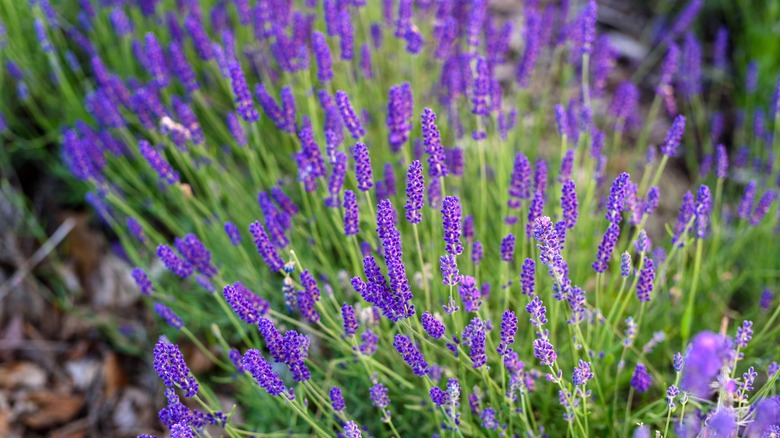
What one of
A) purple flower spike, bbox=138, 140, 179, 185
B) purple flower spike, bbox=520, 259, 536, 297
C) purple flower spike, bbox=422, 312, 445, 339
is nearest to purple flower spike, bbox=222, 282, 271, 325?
purple flower spike, bbox=422, 312, 445, 339

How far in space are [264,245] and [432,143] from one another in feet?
1.61

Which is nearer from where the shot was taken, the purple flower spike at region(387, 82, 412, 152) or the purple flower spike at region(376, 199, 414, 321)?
the purple flower spike at region(376, 199, 414, 321)

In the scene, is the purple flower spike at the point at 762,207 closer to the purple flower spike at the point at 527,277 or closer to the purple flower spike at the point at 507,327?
the purple flower spike at the point at 527,277

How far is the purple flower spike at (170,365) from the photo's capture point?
1510mm

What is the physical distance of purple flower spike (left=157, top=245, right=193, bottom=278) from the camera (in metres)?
1.96

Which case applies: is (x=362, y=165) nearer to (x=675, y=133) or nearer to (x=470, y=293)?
(x=470, y=293)

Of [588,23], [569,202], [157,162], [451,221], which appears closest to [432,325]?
[451,221]

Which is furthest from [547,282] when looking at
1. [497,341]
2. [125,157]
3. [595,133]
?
[125,157]

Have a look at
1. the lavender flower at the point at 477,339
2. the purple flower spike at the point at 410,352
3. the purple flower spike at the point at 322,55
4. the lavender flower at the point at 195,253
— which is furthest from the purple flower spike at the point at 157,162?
the lavender flower at the point at 477,339

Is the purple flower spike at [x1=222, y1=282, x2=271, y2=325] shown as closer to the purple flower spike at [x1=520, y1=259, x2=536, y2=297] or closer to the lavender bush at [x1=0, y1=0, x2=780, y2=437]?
the lavender bush at [x1=0, y1=0, x2=780, y2=437]

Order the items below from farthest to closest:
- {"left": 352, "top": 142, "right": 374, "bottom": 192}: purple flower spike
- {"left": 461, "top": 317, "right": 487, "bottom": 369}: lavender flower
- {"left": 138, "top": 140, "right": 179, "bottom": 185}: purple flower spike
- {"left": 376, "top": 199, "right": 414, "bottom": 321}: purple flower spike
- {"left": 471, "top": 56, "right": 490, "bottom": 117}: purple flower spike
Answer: {"left": 138, "top": 140, "right": 179, "bottom": 185}: purple flower spike, {"left": 471, "top": 56, "right": 490, "bottom": 117}: purple flower spike, {"left": 352, "top": 142, "right": 374, "bottom": 192}: purple flower spike, {"left": 461, "top": 317, "right": 487, "bottom": 369}: lavender flower, {"left": 376, "top": 199, "right": 414, "bottom": 321}: purple flower spike

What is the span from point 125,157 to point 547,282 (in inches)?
80.0

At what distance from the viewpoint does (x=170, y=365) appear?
1545mm

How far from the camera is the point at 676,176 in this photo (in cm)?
366
